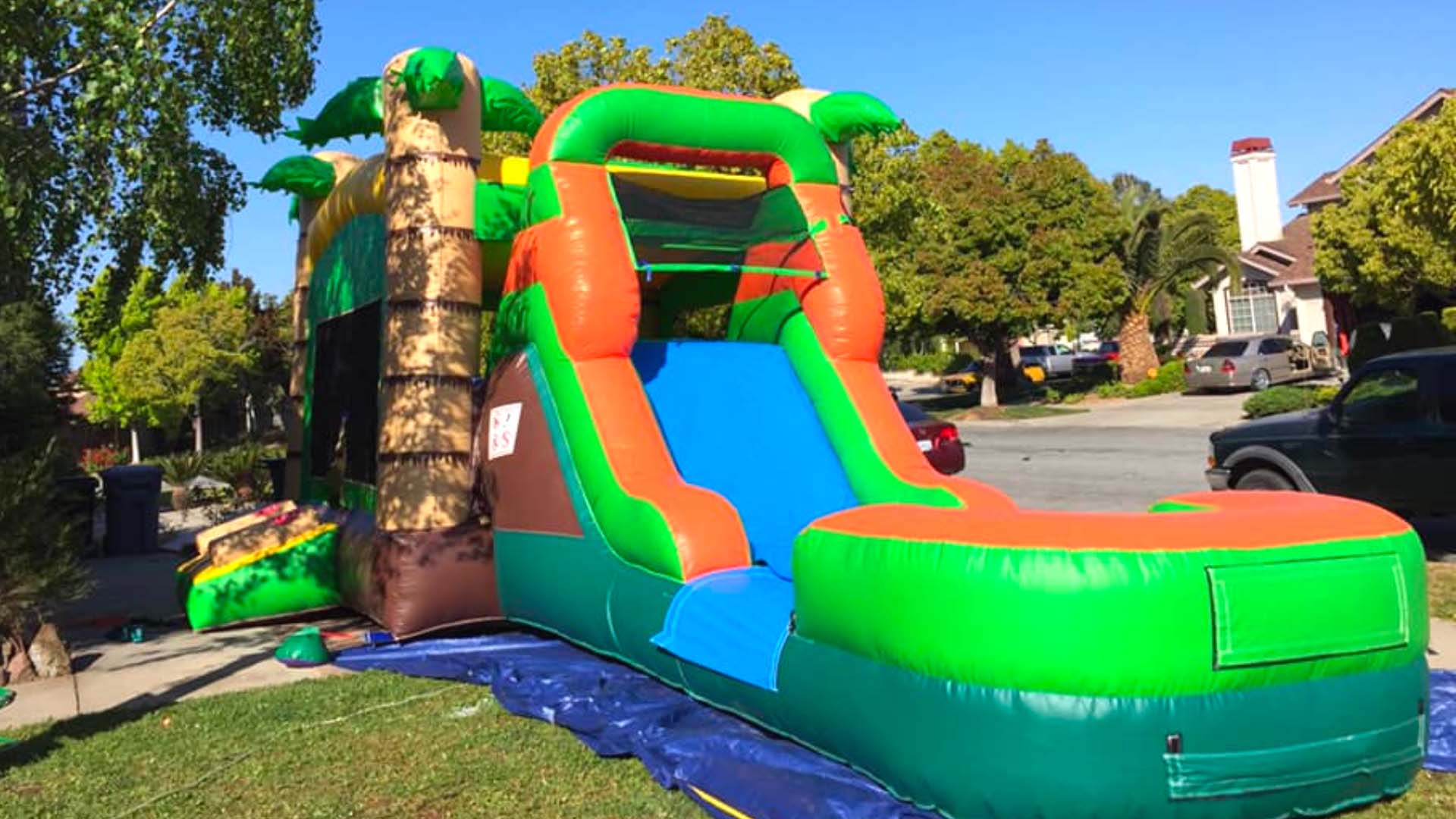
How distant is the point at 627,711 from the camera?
5473 mm

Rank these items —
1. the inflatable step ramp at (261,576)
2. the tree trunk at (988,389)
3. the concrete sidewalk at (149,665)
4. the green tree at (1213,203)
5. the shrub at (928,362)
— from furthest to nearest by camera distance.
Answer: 1. the green tree at (1213,203)
2. the shrub at (928,362)
3. the tree trunk at (988,389)
4. the inflatable step ramp at (261,576)
5. the concrete sidewalk at (149,665)

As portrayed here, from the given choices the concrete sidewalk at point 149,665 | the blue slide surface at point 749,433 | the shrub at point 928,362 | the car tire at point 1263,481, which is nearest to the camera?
the concrete sidewalk at point 149,665

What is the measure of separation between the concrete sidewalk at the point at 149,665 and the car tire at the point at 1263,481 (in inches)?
295

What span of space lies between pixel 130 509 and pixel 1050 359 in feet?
124

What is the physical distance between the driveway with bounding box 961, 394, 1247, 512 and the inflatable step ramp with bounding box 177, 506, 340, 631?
8021 millimetres

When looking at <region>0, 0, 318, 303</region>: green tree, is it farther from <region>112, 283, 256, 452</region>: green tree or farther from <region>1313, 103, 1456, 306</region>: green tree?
<region>112, 283, 256, 452</region>: green tree

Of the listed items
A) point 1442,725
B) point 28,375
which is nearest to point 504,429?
point 1442,725

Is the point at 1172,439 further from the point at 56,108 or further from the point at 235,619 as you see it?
the point at 56,108

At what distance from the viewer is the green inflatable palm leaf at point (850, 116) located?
26.0 ft

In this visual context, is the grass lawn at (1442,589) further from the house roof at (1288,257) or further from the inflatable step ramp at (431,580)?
the house roof at (1288,257)

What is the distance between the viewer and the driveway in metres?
13.7

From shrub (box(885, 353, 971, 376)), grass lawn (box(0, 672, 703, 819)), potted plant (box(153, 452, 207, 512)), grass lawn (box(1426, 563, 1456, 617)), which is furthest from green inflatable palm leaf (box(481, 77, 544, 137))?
shrub (box(885, 353, 971, 376))

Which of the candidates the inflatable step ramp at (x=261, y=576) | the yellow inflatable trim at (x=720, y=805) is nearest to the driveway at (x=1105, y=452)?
the inflatable step ramp at (x=261, y=576)

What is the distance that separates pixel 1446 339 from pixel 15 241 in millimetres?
24261
